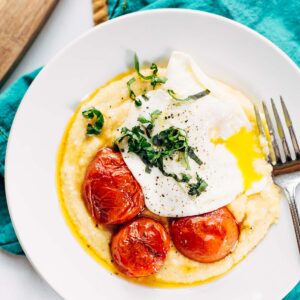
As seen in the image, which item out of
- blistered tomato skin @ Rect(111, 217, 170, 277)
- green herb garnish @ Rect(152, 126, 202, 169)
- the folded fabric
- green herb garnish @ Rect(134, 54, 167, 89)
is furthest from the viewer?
the folded fabric

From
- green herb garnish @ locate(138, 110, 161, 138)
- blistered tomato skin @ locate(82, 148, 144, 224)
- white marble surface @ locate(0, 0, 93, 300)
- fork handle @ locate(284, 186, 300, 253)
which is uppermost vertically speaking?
white marble surface @ locate(0, 0, 93, 300)

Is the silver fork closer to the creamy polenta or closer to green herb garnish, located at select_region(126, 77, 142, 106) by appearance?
the creamy polenta

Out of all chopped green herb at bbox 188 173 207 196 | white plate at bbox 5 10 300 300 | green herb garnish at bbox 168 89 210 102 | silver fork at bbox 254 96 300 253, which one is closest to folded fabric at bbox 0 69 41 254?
white plate at bbox 5 10 300 300

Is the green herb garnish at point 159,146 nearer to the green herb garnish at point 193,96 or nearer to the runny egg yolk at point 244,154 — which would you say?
the green herb garnish at point 193,96

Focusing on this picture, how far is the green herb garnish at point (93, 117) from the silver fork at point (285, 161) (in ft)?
4.60

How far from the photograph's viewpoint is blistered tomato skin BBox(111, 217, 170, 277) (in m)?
4.30

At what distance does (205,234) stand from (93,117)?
1.42 meters

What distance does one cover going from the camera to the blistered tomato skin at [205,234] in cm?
433

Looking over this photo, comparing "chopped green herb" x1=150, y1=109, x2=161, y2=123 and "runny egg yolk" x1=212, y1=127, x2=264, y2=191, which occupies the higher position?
"chopped green herb" x1=150, y1=109, x2=161, y2=123

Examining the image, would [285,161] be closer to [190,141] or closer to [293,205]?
[293,205]

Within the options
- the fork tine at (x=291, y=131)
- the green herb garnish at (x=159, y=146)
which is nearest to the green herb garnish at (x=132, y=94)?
the green herb garnish at (x=159, y=146)

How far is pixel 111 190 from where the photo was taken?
432 cm

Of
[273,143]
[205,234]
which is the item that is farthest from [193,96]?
[205,234]

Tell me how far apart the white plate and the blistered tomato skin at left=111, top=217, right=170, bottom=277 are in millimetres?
310
